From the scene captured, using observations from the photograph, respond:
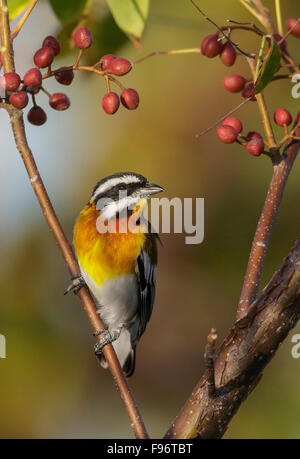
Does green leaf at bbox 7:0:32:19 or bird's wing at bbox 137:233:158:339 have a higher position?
green leaf at bbox 7:0:32:19

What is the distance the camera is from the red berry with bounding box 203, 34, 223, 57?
8.36 ft

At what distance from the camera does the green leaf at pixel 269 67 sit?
2018 mm

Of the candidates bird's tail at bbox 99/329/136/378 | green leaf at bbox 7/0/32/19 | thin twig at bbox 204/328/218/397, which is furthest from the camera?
bird's tail at bbox 99/329/136/378

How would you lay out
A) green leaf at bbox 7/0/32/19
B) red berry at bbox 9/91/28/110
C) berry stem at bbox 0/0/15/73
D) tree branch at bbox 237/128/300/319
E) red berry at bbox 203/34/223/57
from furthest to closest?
red berry at bbox 203/34/223/57 < green leaf at bbox 7/0/32/19 < tree branch at bbox 237/128/300/319 < red berry at bbox 9/91/28/110 < berry stem at bbox 0/0/15/73

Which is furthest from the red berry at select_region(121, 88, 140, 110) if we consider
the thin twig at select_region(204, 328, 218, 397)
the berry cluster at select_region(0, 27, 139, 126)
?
the thin twig at select_region(204, 328, 218, 397)

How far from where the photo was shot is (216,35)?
257cm

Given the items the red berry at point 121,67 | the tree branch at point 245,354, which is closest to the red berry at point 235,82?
the red berry at point 121,67

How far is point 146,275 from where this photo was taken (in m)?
4.09

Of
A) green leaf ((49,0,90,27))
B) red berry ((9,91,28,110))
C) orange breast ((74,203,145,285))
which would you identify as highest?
green leaf ((49,0,90,27))

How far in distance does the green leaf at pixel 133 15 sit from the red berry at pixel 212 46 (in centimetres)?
33

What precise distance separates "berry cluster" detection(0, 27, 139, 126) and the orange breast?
136 cm

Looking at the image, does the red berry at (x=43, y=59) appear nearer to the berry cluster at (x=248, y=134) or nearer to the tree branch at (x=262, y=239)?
the berry cluster at (x=248, y=134)

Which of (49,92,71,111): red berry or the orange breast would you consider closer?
(49,92,71,111): red berry

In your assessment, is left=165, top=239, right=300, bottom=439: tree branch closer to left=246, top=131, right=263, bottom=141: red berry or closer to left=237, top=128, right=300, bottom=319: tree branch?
left=237, top=128, right=300, bottom=319: tree branch
